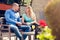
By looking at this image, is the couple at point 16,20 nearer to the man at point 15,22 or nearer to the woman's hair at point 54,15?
the man at point 15,22

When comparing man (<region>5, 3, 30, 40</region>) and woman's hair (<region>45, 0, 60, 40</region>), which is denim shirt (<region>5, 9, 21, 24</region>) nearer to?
man (<region>5, 3, 30, 40</region>)

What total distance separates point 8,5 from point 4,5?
29cm

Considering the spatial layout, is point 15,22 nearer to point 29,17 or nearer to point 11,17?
point 11,17

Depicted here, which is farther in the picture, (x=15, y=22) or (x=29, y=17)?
(x=29, y=17)

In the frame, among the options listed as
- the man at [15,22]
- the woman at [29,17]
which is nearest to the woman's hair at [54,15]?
the man at [15,22]

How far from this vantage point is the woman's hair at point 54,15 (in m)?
2.20

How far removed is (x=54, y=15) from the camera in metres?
2.21

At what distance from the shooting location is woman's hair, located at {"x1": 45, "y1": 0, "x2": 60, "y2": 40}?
2.20m

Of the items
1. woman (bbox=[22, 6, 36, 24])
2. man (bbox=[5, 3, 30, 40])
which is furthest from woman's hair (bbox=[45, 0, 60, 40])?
woman (bbox=[22, 6, 36, 24])

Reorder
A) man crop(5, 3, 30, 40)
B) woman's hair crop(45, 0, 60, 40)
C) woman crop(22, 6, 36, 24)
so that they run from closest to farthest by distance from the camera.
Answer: woman's hair crop(45, 0, 60, 40), man crop(5, 3, 30, 40), woman crop(22, 6, 36, 24)

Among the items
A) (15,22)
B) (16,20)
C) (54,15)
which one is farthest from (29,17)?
(54,15)

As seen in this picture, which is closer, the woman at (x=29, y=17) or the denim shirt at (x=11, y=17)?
the denim shirt at (x=11, y=17)

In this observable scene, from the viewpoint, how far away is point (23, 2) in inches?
604

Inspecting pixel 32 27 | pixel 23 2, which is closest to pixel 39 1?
pixel 23 2
